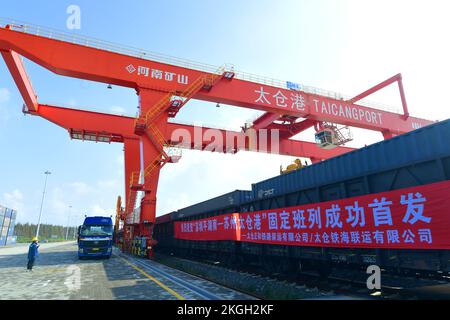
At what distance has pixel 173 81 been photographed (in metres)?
16.2

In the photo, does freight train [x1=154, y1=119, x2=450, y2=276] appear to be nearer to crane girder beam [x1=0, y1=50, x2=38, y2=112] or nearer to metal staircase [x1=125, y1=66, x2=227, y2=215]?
metal staircase [x1=125, y1=66, x2=227, y2=215]

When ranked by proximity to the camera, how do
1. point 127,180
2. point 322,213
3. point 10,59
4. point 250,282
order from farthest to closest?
1. point 127,180
2. point 10,59
3. point 250,282
4. point 322,213

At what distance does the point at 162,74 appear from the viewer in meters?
16.0

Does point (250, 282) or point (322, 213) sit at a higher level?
point (322, 213)

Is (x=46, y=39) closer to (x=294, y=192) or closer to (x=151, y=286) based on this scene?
(x=151, y=286)

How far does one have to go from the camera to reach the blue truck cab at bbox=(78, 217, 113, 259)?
17.8 meters

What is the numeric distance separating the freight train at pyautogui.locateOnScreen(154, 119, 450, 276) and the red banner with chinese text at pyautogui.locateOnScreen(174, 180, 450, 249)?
63 millimetres

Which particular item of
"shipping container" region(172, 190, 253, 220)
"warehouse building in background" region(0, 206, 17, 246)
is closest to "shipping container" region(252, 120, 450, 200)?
"shipping container" region(172, 190, 253, 220)

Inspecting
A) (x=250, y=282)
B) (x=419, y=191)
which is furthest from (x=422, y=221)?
(x=250, y=282)

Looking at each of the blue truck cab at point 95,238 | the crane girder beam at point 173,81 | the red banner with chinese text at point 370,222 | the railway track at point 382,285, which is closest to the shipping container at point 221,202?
the red banner with chinese text at point 370,222

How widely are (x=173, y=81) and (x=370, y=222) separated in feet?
42.3

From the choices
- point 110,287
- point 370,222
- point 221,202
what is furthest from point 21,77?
point 370,222
